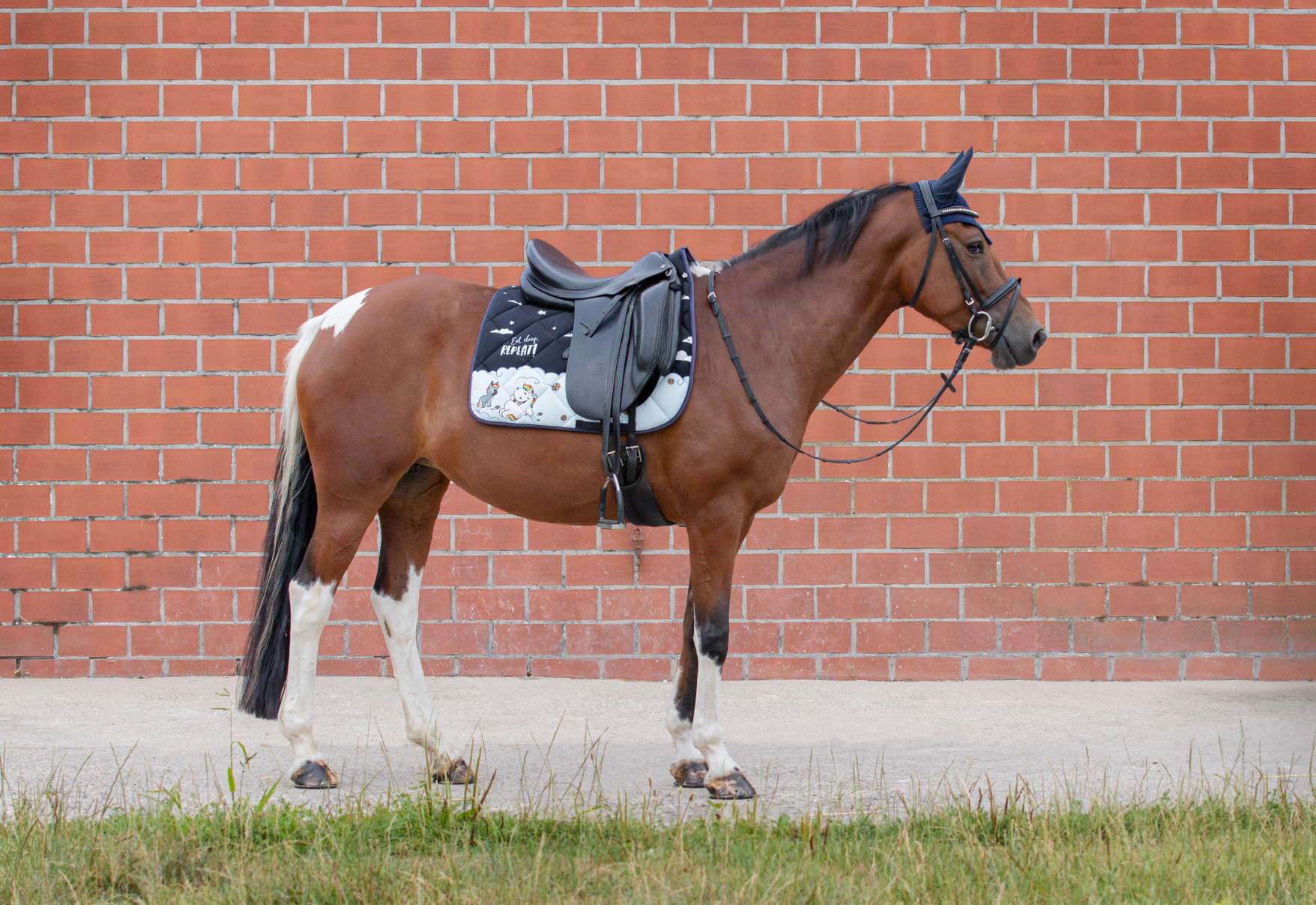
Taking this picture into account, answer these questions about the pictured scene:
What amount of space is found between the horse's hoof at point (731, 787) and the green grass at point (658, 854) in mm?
137

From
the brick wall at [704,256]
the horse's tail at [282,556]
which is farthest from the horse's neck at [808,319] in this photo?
the brick wall at [704,256]

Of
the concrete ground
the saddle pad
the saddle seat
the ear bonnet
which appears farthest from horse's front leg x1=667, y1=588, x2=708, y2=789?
the ear bonnet

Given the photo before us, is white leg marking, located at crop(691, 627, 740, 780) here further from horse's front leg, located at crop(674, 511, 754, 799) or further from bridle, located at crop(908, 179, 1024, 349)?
bridle, located at crop(908, 179, 1024, 349)

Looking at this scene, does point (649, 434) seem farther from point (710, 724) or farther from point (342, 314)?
point (342, 314)

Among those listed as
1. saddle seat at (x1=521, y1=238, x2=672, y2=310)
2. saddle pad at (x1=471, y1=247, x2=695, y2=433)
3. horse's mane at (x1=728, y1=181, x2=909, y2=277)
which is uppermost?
horse's mane at (x1=728, y1=181, x2=909, y2=277)

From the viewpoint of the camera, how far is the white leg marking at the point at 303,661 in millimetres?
3758

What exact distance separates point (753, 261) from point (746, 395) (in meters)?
Result: 0.51

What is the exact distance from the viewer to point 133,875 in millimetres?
2807

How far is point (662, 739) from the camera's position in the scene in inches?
177

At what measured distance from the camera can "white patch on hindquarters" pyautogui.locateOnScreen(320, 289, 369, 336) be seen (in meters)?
3.87

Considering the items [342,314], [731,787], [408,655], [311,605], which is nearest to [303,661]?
[311,605]

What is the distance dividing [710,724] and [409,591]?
1132 millimetres

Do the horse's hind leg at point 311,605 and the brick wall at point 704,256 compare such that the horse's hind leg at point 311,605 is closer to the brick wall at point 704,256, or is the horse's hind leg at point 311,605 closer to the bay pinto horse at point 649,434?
the bay pinto horse at point 649,434

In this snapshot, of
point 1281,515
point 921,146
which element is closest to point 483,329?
point 921,146
